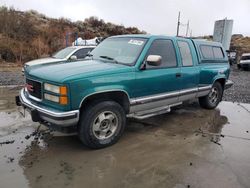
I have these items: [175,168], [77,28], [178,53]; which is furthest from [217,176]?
[77,28]

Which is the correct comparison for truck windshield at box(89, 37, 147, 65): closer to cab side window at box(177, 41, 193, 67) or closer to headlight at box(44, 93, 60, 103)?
cab side window at box(177, 41, 193, 67)

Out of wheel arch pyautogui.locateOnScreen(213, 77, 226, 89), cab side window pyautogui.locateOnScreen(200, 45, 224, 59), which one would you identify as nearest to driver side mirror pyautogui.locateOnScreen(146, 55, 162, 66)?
cab side window pyautogui.locateOnScreen(200, 45, 224, 59)

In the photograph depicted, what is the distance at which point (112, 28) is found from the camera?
28562 mm

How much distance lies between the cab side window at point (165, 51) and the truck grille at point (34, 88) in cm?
214

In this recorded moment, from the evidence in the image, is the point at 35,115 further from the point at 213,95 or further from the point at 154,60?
the point at 213,95

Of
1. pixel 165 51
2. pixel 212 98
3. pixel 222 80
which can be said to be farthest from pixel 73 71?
pixel 222 80

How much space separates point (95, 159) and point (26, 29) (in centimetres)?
2014

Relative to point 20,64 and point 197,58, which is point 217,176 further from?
point 20,64

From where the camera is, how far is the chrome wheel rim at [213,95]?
637cm

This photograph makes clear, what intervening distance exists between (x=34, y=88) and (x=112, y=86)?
4.38 feet

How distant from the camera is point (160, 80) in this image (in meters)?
4.44

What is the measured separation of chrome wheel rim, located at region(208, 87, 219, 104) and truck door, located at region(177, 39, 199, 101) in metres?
1.09

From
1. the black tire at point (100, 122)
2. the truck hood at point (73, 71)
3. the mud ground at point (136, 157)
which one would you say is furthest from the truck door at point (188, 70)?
the black tire at point (100, 122)

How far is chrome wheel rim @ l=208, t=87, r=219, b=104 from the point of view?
6368 millimetres
